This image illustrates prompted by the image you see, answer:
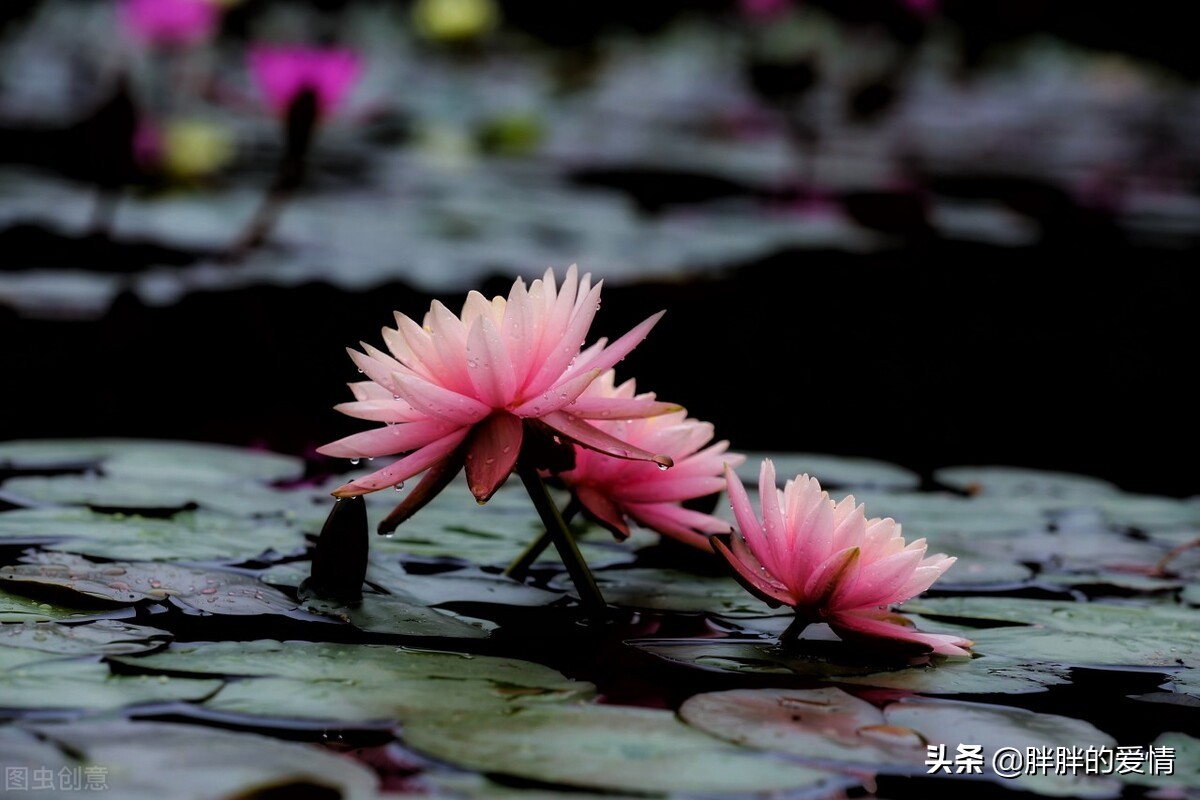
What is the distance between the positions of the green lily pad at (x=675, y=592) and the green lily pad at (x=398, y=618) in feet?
0.63

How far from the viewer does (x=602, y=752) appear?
976mm

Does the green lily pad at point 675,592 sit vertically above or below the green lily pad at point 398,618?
above

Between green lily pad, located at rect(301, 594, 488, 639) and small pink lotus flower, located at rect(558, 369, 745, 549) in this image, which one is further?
small pink lotus flower, located at rect(558, 369, 745, 549)

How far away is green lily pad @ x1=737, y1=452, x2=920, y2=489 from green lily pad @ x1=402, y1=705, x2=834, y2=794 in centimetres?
102

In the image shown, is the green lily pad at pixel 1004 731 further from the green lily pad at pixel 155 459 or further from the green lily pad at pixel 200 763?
the green lily pad at pixel 155 459

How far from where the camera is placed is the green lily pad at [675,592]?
142 centimetres

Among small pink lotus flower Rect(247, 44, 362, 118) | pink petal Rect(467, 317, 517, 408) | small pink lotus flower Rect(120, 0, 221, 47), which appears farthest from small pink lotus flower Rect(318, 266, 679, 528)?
small pink lotus flower Rect(120, 0, 221, 47)

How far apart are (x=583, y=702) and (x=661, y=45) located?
11.4m

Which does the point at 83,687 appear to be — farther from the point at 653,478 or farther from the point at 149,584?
the point at 653,478

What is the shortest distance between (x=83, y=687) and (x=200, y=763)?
0.17m

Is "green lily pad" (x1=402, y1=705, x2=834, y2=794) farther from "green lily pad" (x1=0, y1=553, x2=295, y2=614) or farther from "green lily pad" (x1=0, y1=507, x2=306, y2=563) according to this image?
"green lily pad" (x1=0, y1=507, x2=306, y2=563)

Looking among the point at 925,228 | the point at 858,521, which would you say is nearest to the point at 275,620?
the point at 858,521

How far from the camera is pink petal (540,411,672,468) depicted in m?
1.24

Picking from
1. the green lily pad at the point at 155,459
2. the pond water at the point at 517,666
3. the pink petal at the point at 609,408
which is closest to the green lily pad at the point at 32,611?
the pond water at the point at 517,666
